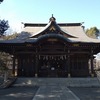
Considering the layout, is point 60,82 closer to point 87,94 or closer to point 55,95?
point 87,94

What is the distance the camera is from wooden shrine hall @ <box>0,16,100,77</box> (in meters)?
22.2

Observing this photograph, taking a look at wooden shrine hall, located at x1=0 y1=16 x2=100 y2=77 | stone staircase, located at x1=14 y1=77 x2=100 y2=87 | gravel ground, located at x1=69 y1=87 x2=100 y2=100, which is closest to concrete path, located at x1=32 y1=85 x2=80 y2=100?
gravel ground, located at x1=69 y1=87 x2=100 y2=100

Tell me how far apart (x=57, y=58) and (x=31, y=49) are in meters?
3.66

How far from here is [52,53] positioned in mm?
23297

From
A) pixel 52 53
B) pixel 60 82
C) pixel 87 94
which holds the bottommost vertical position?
pixel 87 94

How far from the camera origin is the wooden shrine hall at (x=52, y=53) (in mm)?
22156

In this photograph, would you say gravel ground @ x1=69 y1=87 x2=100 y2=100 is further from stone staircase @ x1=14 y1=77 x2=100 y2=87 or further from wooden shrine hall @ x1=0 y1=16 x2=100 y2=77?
wooden shrine hall @ x1=0 y1=16 x2=100 y2=77

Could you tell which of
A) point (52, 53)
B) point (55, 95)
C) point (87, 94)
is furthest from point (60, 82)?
point (55, 95)

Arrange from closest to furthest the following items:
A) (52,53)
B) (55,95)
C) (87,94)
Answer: (55,95) < (87,94) < (52,53)

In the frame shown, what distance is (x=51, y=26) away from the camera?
24375 millimetres

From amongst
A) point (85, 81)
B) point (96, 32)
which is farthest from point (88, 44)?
point (96, 32)

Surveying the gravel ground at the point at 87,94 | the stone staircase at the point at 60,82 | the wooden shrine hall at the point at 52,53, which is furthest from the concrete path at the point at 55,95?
the wooden shrine hall at the point at 52,53

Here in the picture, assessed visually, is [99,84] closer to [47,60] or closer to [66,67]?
[66,67]

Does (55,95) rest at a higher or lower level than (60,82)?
lower
